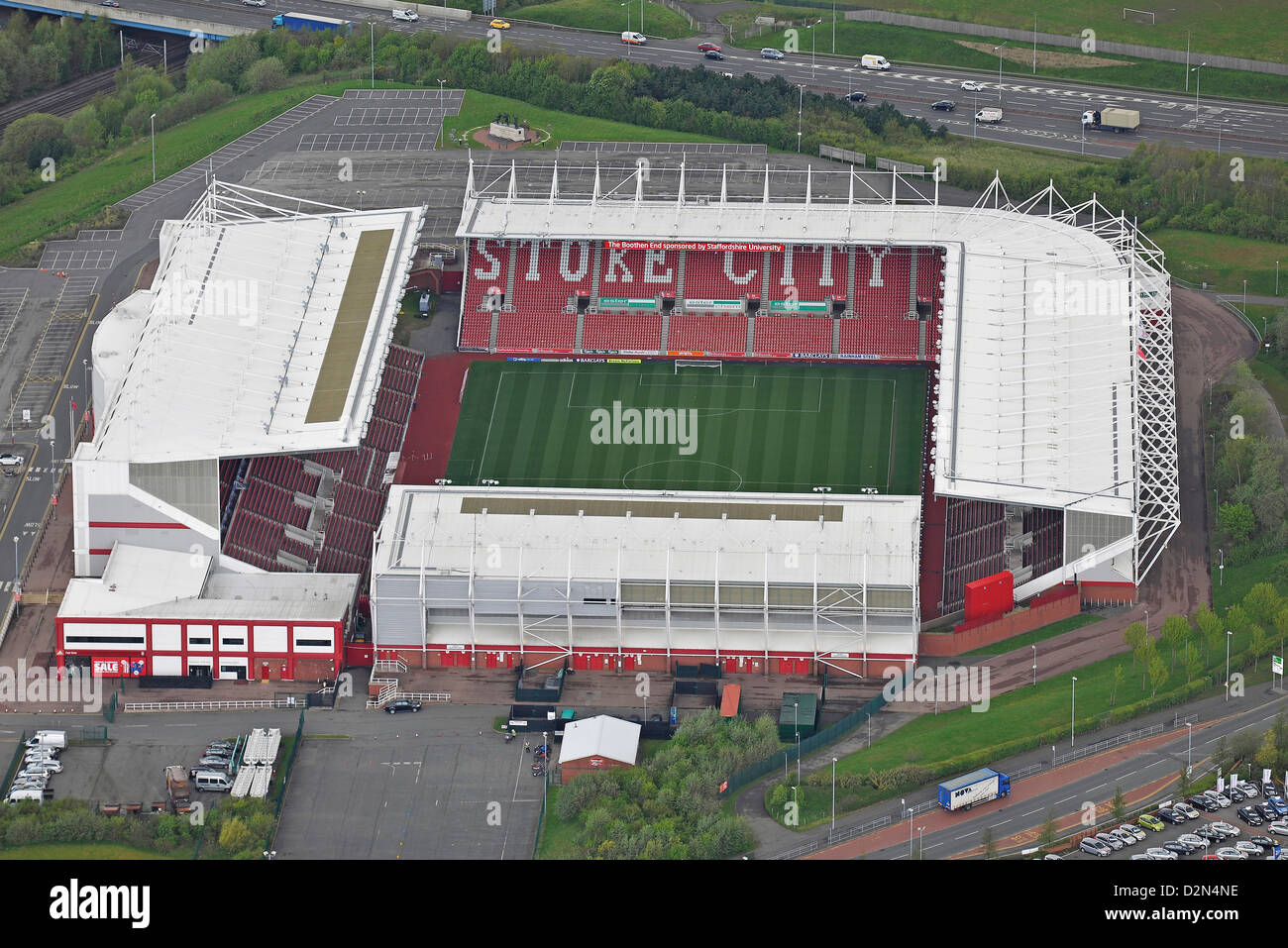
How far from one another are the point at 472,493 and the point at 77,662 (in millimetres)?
29873

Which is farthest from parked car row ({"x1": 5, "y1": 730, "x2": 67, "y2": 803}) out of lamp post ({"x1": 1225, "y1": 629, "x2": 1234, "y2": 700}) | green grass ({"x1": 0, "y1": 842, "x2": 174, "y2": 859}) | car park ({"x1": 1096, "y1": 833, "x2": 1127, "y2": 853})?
lamp post ({"x1": 1225, "y1": 629, "x2": 1234, "y2": 700})

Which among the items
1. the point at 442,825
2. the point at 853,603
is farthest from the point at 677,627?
the point at 442,825

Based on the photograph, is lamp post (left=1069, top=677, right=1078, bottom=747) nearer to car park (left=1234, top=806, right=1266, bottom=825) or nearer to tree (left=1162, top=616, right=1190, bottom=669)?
tree (left=1162, top=616, right=1190, bottom=669)

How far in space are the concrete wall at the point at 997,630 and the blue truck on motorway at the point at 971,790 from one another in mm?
18320

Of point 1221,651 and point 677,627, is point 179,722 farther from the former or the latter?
point 1221,651

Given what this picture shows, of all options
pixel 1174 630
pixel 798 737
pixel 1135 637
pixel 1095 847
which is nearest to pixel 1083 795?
pixel 1095 847

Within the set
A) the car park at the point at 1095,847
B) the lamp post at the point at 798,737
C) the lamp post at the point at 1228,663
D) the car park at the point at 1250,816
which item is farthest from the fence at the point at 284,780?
the lamp post at the point at 1228,663

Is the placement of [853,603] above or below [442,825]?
above

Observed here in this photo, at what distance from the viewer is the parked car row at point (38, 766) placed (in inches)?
6722

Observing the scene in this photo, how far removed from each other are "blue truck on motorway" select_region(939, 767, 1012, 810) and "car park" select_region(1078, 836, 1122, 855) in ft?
28.7

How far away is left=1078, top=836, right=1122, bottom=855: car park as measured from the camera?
158750mm

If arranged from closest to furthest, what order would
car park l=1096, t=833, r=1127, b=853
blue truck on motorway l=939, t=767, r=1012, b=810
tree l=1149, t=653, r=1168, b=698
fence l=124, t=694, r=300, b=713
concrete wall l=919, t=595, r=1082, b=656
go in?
car park l=1096, t=833, r=1127, b=853
blue truck on motorway l=939, t=767, r=1012, b=810
tree l=1149, t=653, r=1168, b=698
fence l=124, t=694, r=300, b=713
concrete wall l=919, t=595, r=1082, b=656

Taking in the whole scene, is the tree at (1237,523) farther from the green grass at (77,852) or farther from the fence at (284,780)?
the green grass at (77,852)

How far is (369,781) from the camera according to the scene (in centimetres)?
17288
